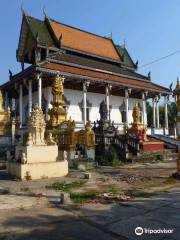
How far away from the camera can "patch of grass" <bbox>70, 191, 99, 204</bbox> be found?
21.0 ft

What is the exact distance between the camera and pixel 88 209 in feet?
18.7

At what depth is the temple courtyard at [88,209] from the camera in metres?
4.41

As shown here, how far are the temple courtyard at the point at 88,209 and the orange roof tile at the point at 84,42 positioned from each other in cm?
1799

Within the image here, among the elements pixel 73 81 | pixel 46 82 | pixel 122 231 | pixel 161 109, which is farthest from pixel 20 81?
pixel 161 109

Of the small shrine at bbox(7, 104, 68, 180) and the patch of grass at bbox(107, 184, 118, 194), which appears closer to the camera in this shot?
the patch of grass at bbox(107, 184, 118, 194)

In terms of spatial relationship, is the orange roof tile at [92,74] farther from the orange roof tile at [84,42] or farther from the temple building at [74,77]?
the orange roof tile at [84,42]

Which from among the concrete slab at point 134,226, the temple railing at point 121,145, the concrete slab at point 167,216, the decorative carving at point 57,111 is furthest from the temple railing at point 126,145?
the concrete slab at point 134,226

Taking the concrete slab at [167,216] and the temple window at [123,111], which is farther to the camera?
the temple window at [123,111]

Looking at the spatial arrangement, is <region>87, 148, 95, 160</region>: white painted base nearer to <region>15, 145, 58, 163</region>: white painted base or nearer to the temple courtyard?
<region>15, 145, 58, 163</region>: white painted base

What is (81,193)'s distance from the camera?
716 centimetres

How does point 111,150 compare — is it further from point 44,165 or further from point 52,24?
point 52,24

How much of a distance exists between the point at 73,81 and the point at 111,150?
8032 millimetres

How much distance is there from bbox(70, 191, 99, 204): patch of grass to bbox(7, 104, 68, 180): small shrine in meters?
2.90

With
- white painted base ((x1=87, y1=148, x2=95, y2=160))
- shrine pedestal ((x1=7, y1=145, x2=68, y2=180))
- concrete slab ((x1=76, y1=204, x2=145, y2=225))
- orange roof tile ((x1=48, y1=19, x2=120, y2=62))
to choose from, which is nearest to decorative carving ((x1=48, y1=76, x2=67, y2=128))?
white painted base ((x1=87, y1=148, x2=95, y2=160))
